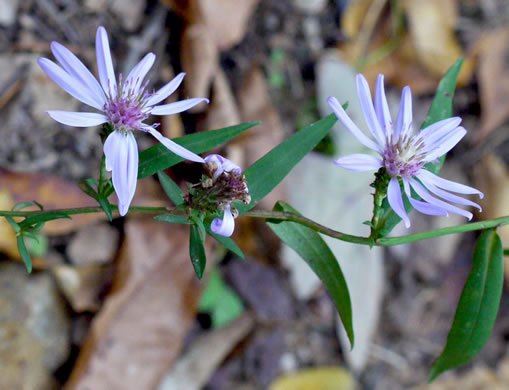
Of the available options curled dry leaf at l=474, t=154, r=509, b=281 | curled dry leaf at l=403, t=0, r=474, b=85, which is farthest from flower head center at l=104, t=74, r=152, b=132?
curled dry leaf at l=474, t=154, r=509, b=281

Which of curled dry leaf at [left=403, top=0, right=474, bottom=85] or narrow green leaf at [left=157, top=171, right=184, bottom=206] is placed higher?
curled dry leaf at [left=403, top=0, right=474, bottom=85]

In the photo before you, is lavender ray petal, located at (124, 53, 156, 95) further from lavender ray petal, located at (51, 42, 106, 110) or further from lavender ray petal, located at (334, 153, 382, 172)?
lavender ray petal, located at (334, 153, 382, 172)

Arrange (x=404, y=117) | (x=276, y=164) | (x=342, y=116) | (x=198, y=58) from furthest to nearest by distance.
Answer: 1. (x=198, y=58)
2. (x=404, y=117)
3. (x=276, y=164)
4. (x=342, y=116)

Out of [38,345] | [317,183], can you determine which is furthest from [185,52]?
[38,345]

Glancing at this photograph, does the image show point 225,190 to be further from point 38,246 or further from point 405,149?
point 38,246

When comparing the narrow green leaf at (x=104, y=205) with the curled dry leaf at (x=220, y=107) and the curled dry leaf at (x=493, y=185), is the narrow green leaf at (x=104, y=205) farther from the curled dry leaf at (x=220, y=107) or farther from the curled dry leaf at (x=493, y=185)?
the curled dry leaf at (x=493, y=185)

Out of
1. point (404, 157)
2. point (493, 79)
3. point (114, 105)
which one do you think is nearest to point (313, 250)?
point (404, 157)
